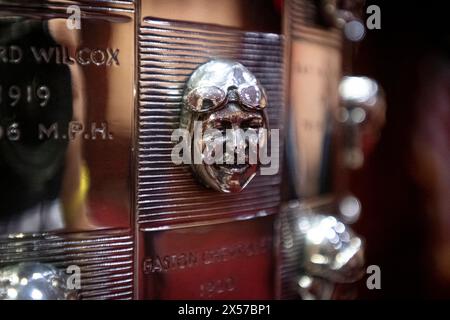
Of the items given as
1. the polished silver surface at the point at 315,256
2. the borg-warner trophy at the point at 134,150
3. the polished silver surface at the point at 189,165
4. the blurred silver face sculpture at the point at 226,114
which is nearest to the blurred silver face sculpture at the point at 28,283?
the borg-warner trophy at the point at 134,150

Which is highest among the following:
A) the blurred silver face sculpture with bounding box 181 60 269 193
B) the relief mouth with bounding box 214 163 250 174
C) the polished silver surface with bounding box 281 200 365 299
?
the blurred silver face sculpture with bounding box 181 60 269 193

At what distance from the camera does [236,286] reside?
86cm

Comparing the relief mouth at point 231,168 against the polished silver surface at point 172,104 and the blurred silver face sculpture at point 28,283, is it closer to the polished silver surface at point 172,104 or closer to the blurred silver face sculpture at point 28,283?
the polished silver surface at point 172,104

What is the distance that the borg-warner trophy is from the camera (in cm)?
68

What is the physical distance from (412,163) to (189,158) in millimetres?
941

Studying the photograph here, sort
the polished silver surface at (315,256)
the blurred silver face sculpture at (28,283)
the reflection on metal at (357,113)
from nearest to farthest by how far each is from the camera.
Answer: the blurred silver face sculpture at (28,283) → the polished silver surface at (315,256) → the reflection on metal at (357,113)

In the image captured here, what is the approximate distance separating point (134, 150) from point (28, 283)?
0.69 ft

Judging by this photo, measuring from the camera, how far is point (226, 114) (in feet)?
2.42

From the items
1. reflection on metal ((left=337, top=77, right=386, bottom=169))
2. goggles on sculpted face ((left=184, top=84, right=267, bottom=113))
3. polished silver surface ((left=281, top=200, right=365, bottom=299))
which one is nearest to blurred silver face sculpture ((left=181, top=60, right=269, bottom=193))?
goggles on sculpted face ((left=184, top=84, right=267, bottom=113))

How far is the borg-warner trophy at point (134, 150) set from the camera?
681mm

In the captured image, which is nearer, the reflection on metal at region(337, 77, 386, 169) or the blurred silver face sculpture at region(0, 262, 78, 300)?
the blurred silver face sculpture at region(0, 262, 78, 300)

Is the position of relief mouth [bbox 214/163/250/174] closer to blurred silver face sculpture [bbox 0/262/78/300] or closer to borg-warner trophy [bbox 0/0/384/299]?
borg-warner trophy [bbox 0/0/384/299]

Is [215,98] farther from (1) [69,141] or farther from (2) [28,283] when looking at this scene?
(2) [28,283]
